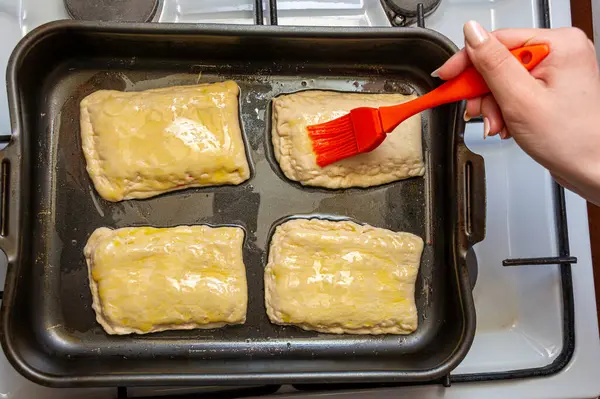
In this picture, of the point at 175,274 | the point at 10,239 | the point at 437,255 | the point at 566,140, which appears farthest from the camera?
the point at 437,255

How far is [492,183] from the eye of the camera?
5.39ft

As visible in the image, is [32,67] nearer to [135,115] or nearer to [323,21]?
[135,115]

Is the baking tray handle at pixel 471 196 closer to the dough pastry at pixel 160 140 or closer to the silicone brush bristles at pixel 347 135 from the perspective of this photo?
the silicone brush bristles at pixel 347 135

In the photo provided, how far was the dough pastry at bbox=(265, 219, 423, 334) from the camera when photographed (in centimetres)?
152

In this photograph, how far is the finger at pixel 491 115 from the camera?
4.19 feet

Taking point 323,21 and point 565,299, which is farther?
point 323,21

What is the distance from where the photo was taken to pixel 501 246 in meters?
1.63

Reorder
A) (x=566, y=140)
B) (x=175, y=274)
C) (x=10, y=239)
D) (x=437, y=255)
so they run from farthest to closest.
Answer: (x=437, y=255), (x=175, y=274), (x=10, y=239), (x=566, y=140)

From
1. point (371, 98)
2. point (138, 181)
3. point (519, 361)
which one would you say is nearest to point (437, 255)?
point (519, 361)

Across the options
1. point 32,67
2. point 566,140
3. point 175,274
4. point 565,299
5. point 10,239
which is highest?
point 32,67

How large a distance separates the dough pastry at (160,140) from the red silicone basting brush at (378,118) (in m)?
0.26

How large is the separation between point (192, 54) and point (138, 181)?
1.39 feet

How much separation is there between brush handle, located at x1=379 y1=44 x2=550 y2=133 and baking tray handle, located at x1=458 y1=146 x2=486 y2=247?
0.22m

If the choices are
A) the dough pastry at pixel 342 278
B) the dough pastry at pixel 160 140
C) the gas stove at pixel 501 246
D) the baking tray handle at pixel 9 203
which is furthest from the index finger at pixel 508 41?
the baking tray handle at pixel 9 203
